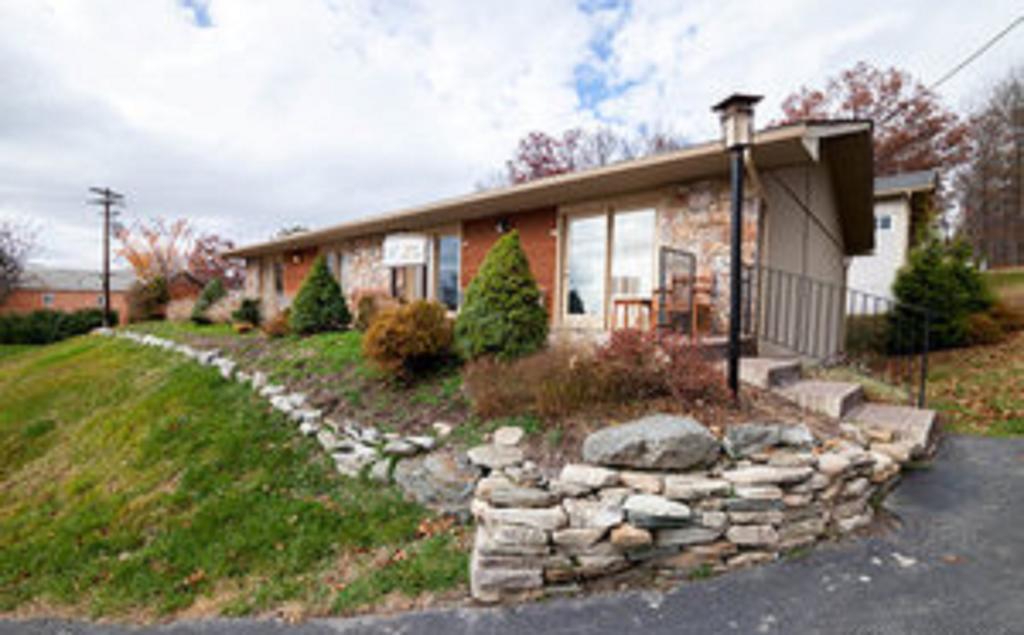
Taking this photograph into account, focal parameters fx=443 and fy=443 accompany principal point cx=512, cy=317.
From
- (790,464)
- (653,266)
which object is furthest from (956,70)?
(790,464)

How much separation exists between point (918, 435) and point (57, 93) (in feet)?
50.6

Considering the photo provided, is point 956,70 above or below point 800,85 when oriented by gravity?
below

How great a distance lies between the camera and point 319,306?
744cm

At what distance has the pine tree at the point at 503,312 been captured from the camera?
4.21 meters

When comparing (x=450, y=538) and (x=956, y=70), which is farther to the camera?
(x=956, y=70)

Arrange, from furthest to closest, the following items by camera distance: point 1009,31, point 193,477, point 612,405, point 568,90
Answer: point 568,90
point 1009,31
point 193,477
point 612,405

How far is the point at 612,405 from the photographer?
11.0 ft

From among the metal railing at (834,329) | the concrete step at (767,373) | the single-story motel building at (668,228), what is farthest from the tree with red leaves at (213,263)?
the concrete step at (767,373)

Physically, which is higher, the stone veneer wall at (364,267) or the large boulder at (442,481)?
the stone veneer wall at (364,267)

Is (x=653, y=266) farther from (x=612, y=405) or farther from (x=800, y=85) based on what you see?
(x=800, y=85)

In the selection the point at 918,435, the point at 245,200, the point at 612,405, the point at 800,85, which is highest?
the point at 800,85

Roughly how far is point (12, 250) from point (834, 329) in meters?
32.4

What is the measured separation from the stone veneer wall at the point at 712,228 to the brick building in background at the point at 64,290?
35213mm

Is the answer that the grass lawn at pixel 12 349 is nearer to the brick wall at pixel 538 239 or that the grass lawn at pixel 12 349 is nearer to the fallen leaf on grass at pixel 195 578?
the brick wall at pixel 538 239
